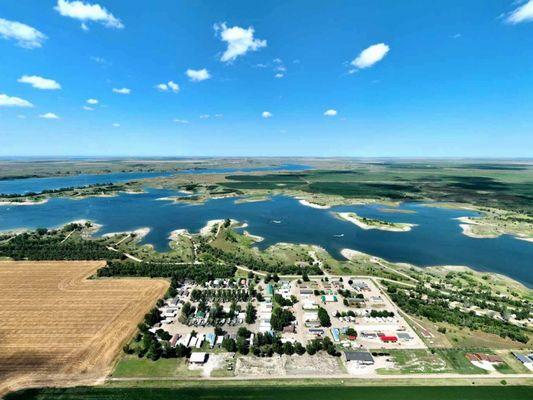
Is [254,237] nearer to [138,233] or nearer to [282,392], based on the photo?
[138,233]

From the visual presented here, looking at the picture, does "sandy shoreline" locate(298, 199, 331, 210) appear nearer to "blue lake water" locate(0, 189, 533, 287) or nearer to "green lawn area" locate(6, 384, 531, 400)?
"blue lake water" locate(0, 189, 533, 287)

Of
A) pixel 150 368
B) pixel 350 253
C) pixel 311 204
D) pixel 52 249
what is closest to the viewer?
pixel 150 368

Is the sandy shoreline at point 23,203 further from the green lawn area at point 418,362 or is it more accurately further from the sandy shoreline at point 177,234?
the green lawn area at point 418,362

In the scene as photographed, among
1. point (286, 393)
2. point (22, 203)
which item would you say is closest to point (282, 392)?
point (286, 393)

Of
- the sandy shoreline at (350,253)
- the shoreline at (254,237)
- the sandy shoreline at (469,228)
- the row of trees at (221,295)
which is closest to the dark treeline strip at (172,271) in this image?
the row of trees at (221,295)

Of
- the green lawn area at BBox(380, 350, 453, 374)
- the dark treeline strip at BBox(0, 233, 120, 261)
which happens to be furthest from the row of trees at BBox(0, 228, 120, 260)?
the green lawn area at BBox(380, 350, 453, 374)

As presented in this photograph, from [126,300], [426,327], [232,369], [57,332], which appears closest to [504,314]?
[426,327]
